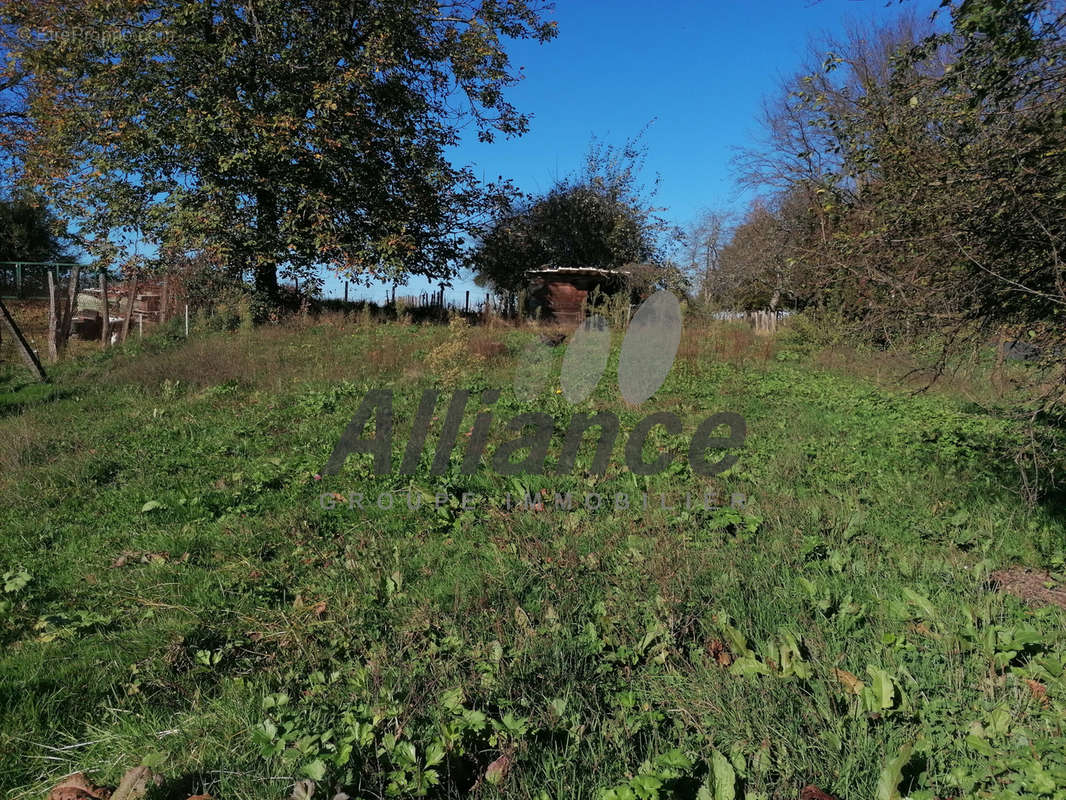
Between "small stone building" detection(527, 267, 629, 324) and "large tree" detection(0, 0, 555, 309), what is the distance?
7.35 meters

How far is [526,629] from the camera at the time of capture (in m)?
2.98

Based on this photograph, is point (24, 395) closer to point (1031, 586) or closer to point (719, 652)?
point (719, 652)

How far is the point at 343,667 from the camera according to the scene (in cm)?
273

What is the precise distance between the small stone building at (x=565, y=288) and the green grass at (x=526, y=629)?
17003 mm

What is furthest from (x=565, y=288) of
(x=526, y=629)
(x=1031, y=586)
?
(x=526, y=629)

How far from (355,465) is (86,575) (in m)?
2.15

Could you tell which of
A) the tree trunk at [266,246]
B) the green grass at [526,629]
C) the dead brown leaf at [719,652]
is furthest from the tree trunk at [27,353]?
the dead brown leaf at [719,652]

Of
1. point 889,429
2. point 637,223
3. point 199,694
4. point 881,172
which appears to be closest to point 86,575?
point 199,694

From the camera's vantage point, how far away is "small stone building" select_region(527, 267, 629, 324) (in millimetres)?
22734

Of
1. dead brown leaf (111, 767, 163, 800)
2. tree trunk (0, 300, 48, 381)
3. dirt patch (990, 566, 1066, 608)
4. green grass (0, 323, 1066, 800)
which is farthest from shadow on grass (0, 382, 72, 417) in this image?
dirt patch (990, 566, 1066, 608)

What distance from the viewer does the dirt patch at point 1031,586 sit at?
134 inches

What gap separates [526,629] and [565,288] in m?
21.1

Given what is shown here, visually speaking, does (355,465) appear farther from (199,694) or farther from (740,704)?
(740,704)

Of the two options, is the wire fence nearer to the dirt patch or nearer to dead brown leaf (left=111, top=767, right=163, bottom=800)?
dead brown leaf (left=111, top=767, right=163, bottom=800)
